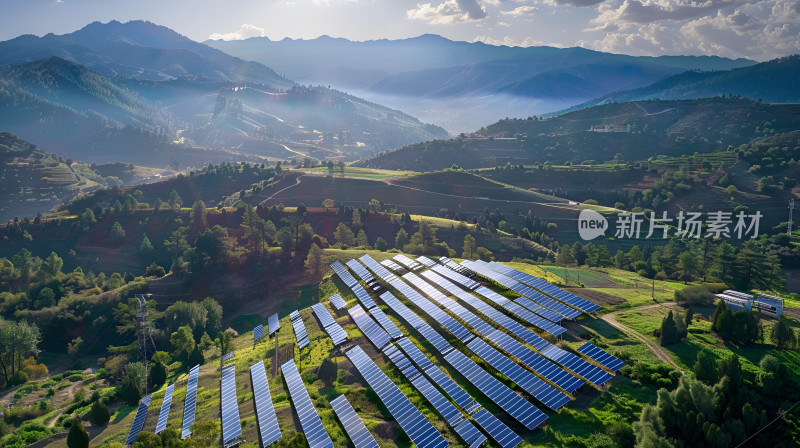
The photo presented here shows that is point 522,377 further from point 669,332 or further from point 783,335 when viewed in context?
point 783,335

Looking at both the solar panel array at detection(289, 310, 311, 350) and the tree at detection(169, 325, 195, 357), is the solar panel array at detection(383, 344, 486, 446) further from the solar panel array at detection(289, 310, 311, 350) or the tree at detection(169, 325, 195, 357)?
the tree at detection(169, 325, 195, 357)

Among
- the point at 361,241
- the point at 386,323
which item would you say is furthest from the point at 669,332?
the point at 361,241

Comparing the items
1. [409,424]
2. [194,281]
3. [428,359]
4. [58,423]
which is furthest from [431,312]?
[194,281]

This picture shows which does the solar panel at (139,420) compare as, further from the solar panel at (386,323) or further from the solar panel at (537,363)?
the solar panel at (537,363)

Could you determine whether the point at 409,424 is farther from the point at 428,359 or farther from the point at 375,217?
the point at 375,217

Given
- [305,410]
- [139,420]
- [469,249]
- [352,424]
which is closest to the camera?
[352,424]
